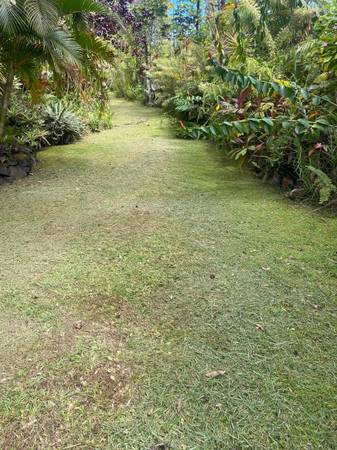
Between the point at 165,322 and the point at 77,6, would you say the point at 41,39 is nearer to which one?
the point at 77,6

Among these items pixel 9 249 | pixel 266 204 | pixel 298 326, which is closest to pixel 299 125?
pixel 266 204

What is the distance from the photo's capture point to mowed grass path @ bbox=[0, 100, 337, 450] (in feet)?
3.98

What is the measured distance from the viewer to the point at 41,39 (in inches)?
134

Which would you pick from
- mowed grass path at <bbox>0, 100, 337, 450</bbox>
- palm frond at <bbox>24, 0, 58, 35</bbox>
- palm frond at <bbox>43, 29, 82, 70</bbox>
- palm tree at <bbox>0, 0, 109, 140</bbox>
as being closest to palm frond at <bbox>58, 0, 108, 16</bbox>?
palm tree at <bbox>0, 0, 109, 140</bbox>

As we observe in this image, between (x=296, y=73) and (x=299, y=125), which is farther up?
(x=296, y=73)

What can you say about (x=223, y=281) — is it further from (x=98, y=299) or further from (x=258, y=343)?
(x=98, y=299)

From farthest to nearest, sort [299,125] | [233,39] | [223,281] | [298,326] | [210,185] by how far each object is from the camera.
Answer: [233,39], [210,185], [299,125], [223,281], [298,326]

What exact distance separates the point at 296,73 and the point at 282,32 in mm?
2016

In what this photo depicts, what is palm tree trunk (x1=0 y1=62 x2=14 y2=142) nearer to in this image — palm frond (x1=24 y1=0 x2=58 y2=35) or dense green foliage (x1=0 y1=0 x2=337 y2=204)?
dense green foliage (x1=0 y1=0 x2=337 y2=204)

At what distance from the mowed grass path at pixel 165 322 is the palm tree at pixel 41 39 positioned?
4.81 ft

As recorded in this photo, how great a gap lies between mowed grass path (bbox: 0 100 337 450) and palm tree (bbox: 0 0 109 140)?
1.47 metres

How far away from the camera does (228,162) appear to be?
15.0ft

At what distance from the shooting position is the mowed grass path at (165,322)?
1.21 meters

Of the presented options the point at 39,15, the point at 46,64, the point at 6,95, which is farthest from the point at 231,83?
the point at 6,95
